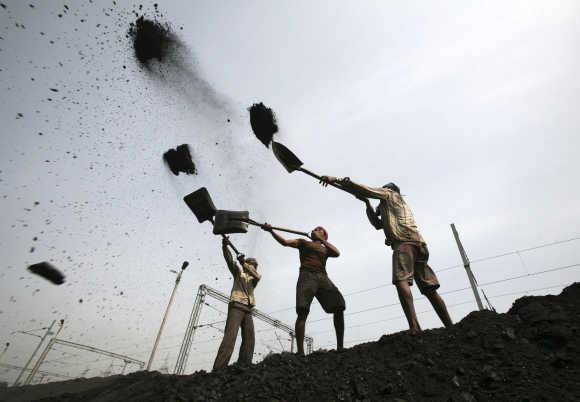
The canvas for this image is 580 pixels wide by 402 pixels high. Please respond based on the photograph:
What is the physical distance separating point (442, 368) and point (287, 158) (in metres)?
3.70

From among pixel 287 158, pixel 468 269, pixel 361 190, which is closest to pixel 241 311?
pixel 361 190

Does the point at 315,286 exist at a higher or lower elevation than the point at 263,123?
lower

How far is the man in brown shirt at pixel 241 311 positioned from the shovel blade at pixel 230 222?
0.38 meters

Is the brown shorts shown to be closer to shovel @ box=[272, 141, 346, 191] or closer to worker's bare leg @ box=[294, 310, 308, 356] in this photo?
worker's bare leg @ box=[294, 310, 308, 356]

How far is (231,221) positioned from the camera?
5.20 m

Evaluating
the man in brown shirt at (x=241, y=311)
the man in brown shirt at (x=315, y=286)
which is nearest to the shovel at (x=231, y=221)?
the man in brown shirt at (x=241, y=311)

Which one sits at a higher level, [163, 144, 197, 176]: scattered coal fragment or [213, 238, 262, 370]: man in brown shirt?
[163, 144, 197, 176]: scattered coal fragment

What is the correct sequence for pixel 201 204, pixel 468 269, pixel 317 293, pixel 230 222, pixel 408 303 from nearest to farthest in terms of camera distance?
pixel 408 303 < pixel 317 293 < pixel 230 222 < pixel 201 204 < pixel 468 269

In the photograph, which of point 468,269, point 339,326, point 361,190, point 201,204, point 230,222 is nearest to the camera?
point 361,190

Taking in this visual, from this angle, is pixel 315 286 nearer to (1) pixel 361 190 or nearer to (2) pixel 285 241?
(2) pixel 285 241

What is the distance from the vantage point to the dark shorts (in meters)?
3.84

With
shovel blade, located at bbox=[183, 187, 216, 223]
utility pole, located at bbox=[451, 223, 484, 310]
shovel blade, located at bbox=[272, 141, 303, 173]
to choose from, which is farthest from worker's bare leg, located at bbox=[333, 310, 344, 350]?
utility pole, located at bbox=[451, 223, 484, 310]

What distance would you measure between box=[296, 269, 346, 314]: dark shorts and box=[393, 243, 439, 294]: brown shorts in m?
1.09

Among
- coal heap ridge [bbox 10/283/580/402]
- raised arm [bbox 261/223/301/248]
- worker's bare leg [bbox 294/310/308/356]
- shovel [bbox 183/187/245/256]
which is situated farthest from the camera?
shovel [bbox 183/187/245/256]
